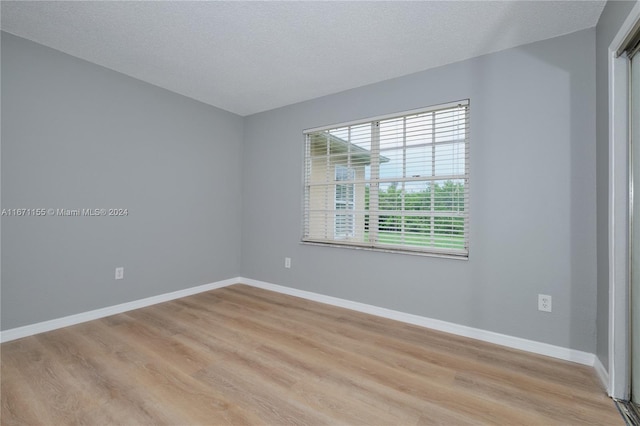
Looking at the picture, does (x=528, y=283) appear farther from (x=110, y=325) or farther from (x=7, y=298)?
(x=7, y=298)

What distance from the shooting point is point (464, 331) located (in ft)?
8.53

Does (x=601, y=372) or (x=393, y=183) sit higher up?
(x=393, y=183)

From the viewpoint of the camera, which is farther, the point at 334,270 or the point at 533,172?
the point at 334,270

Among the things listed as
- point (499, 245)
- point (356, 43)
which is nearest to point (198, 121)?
point (356, 43)

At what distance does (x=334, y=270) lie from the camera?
11.2 ft

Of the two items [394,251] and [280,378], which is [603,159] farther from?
[280,378]

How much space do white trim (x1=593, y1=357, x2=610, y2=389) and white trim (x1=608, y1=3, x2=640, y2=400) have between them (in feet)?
0.35

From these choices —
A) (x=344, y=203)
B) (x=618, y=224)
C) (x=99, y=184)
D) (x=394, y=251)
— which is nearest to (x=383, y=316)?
(x=394, y=251)

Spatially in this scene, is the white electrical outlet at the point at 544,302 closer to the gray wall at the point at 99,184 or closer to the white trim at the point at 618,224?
the white trim at the point at 618,224

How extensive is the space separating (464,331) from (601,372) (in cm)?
88

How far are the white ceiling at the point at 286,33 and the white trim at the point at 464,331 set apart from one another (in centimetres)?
240

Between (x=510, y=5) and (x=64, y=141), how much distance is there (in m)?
3.75

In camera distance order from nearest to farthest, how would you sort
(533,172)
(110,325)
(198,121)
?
1. (533,172)
2. (110,325)
3. (198,121)

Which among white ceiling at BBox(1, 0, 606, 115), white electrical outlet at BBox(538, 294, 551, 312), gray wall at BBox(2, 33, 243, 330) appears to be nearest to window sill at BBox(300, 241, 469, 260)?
white electrical outlet at BBox(538, 294, 551, 312)
